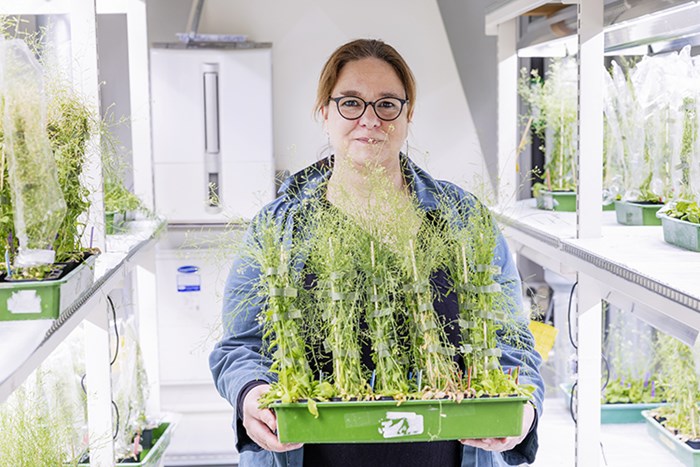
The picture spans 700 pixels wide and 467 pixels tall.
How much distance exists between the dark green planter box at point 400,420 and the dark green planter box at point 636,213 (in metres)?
1.00

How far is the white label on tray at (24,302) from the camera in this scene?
5.16ft

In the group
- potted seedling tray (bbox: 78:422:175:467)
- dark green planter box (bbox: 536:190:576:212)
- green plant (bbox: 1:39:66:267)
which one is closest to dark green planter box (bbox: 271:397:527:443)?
green plant (bbox: 1:39:66:267)

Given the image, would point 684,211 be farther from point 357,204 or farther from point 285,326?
point 285,326

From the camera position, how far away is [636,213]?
8.00 feet

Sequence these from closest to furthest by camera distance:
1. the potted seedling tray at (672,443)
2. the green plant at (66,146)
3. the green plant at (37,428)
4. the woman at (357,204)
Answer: the green plant at (66,146), the woman at (357,204), the green plant at (37,428), the potted seedling tray at (672,443)

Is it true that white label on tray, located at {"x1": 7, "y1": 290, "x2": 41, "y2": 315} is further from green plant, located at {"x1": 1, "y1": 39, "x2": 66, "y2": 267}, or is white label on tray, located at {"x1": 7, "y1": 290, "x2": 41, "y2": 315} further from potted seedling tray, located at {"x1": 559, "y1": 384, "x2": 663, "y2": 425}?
potted seedling tray, located at {"x1": 559, "y1": 384, "x2": 663, "y2": 425}

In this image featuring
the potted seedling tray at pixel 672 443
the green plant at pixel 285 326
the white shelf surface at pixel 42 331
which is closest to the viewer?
the white shelf surface at pixel 42 331

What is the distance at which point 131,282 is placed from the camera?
4316 millimetres

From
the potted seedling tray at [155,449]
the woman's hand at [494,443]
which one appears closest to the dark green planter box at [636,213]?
the woman's hand at [494,443]

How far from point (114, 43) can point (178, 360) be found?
178 centimetres

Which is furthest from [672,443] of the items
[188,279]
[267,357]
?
[188,279]

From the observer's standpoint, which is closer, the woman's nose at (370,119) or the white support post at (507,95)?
the woman's nose at (370,119)

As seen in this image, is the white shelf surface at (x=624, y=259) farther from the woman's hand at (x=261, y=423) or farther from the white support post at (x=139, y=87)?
the white support post at (x=139, y=87)

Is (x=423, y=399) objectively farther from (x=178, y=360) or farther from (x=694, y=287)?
(x=178, y=360)
